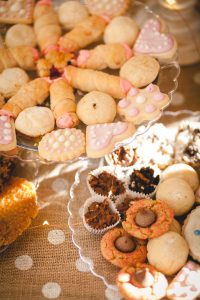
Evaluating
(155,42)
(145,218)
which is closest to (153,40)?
(155,42)

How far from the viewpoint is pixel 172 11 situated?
189 centimetres

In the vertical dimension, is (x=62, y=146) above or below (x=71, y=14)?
below

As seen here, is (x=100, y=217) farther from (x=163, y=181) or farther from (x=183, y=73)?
(x=183, y=73)

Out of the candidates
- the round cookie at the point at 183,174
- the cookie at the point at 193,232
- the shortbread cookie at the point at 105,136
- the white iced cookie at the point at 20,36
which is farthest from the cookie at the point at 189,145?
the white iced cookie at the point at 20,36

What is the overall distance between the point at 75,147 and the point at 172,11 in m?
0.94

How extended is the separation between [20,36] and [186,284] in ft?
2.91

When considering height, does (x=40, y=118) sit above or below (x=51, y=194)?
above

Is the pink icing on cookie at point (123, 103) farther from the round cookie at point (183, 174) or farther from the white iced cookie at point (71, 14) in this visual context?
the white iced cookie at point (71, 14)

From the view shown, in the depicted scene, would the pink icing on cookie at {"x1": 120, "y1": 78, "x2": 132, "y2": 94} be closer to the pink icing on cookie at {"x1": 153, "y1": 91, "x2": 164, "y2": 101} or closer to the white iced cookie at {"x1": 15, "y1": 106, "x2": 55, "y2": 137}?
the pink icing on cookie at {"x1": 153, "y1": 91, "x2": 164, "y2": 101}

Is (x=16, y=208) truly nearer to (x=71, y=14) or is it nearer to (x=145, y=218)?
(x=145, y=218)

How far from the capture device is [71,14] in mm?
1535

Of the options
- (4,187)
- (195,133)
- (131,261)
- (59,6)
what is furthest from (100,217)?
(59,6)

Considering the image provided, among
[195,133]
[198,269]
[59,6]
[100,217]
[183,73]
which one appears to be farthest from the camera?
[183,73]

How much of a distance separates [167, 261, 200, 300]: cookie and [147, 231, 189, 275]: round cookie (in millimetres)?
21
